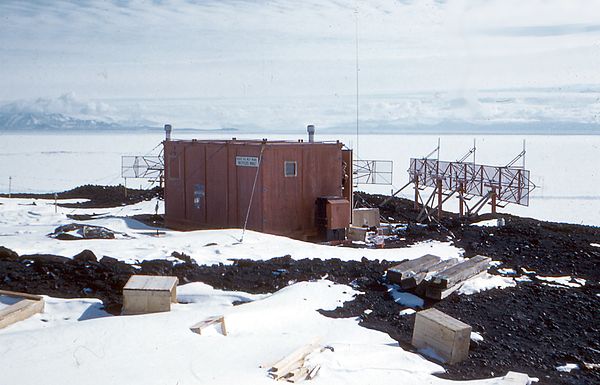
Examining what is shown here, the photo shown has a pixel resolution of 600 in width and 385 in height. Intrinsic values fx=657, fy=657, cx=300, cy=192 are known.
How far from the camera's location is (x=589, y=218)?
47.3 meters

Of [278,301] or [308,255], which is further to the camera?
[308,255]

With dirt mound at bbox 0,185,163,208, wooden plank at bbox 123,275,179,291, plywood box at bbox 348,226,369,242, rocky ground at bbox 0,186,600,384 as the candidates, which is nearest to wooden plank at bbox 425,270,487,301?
rocky ground at bbox 0,186,600,384

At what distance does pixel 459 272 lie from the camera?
12.6 m

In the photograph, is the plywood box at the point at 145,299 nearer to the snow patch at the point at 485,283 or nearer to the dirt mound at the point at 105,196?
the snow patch at the point at 485,283

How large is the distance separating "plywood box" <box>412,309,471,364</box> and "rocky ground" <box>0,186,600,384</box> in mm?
175

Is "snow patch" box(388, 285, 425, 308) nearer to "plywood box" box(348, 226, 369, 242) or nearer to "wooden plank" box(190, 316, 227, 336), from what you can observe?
"wooden plank" box(190, 316, 227, 336)

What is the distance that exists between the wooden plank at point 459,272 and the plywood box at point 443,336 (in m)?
2.00

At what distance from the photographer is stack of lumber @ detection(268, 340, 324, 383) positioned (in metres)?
8.20

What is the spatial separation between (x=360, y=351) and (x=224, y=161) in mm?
12572

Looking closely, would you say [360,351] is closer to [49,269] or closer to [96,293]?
[96,293]

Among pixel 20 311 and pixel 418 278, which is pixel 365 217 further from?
pixel 20 311

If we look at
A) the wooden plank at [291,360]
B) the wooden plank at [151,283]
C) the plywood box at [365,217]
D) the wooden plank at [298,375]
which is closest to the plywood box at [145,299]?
the wooden plank at [151,283]

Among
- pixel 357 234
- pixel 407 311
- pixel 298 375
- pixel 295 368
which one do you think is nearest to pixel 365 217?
pixel 357 234

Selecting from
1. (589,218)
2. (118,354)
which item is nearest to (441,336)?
(118,354)
